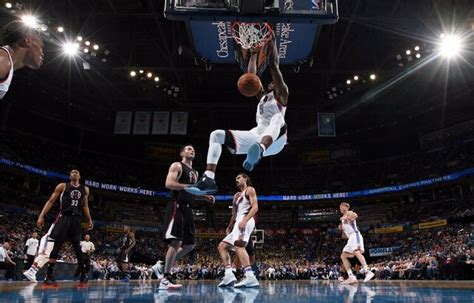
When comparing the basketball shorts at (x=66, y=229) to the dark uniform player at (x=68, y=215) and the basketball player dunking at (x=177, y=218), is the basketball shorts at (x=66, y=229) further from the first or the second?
the basketball player dunking at (x=177, y=218)

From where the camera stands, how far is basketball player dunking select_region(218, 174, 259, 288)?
6.12 meters

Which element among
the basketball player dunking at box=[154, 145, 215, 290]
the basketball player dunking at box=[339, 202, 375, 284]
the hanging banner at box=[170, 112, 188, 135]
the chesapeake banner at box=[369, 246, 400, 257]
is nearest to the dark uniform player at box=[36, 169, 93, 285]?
the basketball player dunking at box=[154, 145, 215, 290]

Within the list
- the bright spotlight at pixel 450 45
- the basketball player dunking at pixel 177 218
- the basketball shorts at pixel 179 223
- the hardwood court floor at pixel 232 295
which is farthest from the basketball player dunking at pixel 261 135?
the bright spotlight at pixel 450 45

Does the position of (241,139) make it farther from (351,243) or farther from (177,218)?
(351,243)

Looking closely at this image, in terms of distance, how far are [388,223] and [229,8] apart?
2866 cm

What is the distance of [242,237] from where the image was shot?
6.33m

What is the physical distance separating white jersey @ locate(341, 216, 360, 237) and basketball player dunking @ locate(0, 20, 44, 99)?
8152 millimetres

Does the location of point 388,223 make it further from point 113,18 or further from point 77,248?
point 77,248

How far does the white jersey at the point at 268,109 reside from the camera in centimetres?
536

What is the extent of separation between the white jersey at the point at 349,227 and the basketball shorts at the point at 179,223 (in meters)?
5.08

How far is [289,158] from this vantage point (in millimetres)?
38250

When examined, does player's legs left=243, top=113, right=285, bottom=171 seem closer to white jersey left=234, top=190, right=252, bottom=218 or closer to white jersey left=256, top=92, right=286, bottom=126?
white jersey left=256, top=92, right=286, bottom=126

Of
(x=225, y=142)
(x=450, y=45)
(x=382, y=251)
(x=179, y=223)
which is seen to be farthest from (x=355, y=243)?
(x=382, y=251)

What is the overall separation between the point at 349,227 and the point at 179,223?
541 centimetres
